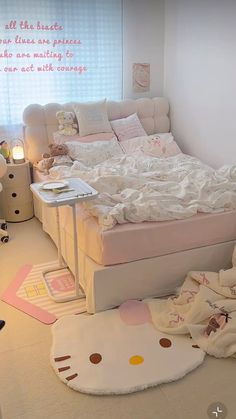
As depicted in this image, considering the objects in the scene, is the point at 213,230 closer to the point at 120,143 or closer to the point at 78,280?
the point at 78,280

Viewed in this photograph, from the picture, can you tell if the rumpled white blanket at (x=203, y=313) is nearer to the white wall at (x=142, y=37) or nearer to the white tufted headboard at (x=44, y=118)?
the white tufted headboard at (x=44, y=118)

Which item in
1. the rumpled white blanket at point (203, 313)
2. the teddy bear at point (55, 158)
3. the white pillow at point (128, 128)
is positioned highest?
the white pillow at point (128, 128)

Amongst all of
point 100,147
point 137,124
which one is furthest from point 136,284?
point 137,124

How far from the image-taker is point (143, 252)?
7.73ft

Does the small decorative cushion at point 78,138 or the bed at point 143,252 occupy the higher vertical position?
the small decorative cushion at point 78,138

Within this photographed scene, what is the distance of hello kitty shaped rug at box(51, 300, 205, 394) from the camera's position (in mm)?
1864

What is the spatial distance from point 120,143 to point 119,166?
58cm

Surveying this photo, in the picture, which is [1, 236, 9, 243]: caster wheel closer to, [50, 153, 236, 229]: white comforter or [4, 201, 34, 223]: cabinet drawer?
[4, 201, 34, 223]: cabinet drawer

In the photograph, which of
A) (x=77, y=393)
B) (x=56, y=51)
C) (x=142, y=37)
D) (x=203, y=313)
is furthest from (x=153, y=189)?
(x=142, y=37)

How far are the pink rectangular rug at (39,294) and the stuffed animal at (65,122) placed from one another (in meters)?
1.32

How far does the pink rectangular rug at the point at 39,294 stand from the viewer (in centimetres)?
240

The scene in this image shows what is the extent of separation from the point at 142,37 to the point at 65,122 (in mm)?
1254

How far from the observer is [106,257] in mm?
2256

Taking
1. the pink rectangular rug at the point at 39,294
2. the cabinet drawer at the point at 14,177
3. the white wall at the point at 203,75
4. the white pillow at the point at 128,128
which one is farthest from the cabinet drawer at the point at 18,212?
the white wall at the point at 203,75
